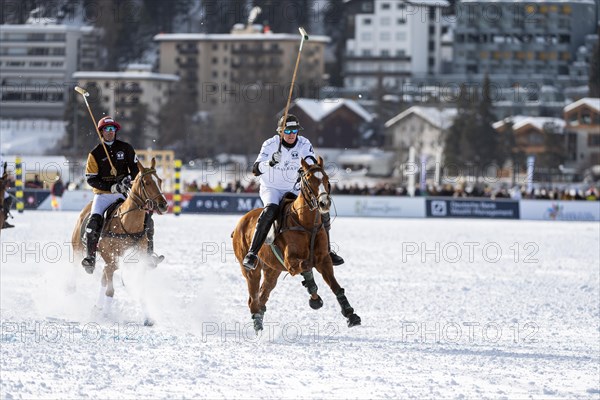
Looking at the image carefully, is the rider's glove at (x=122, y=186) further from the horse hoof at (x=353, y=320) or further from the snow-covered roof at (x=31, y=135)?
the snow-covered roof at (x=31, y=135)

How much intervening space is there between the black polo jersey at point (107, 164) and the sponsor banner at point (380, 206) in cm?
2805

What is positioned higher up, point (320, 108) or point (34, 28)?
point (34, 28)

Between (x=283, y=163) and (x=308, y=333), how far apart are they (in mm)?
1886

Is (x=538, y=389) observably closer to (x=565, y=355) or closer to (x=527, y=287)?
(x=565, y=355)

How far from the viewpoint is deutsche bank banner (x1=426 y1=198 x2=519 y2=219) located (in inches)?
1635

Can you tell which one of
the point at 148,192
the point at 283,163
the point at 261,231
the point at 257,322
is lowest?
the point at 257,322

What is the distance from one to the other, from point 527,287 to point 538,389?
8902 mm

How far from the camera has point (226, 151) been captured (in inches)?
3568

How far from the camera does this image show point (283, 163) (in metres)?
11.7

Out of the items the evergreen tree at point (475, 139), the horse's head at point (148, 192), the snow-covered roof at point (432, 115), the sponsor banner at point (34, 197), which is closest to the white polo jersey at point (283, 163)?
the horse's head at point (148, 192)

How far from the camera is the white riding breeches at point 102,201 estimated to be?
13.3 metres

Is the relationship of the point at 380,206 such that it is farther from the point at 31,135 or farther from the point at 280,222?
the point at 31,135

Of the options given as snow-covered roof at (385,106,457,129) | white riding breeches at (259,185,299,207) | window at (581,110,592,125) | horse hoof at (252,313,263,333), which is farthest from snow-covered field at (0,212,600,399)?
window at (581,110,592,125)

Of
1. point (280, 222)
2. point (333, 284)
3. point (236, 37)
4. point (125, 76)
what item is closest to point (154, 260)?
point (280, 222)
